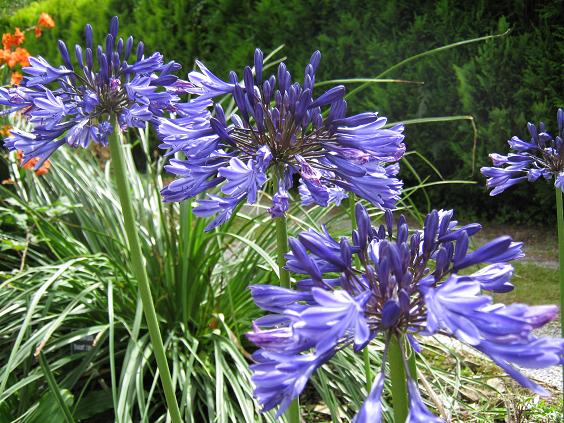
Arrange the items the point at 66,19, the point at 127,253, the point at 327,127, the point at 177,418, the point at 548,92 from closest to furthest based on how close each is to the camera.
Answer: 1. the point at 327,127
2. the point at 177,418
3. the point at 127,253
4. the point at 548,92
5. the point at 66,19

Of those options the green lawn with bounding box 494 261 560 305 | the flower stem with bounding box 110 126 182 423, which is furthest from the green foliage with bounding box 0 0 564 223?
the flower stem with bounding box 110 126 182 423

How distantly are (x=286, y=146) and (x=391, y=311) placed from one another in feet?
2.03

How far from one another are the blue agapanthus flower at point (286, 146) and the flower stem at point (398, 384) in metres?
0.41

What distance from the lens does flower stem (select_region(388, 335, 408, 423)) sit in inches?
44.9

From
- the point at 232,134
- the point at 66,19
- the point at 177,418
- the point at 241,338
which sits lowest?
the point at 241,338

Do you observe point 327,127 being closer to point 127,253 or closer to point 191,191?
point 191,191

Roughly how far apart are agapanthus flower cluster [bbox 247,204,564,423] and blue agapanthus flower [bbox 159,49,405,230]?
0.75ft

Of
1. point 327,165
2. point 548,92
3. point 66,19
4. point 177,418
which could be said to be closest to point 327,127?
point 327,165

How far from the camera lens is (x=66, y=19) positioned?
1248cm

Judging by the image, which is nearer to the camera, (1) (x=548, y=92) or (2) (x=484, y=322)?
(2) (x=484, y=322)

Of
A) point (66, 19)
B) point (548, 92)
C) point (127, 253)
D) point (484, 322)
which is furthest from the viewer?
point (66, 19)

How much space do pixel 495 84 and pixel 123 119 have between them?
565 centimetres

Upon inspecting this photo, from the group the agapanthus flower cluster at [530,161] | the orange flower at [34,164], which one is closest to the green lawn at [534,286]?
the agapanthus flower cluster at [530,161]

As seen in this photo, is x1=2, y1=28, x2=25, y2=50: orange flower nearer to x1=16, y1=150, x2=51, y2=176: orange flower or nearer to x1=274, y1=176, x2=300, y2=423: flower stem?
x1=16, y1=150, x2=51, y2=176: orange flower
